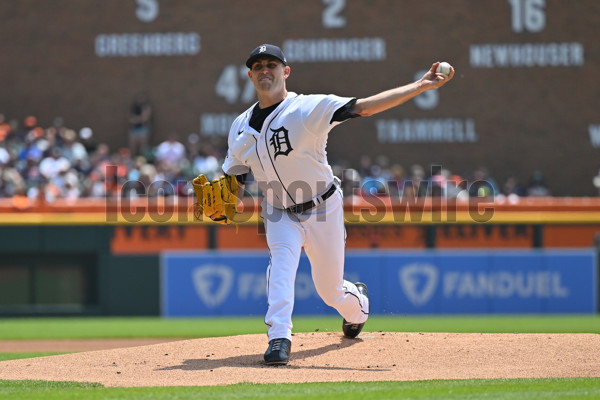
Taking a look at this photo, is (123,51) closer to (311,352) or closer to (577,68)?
(577,68)

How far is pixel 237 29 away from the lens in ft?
56.6

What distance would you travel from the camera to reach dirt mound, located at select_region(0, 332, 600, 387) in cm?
567

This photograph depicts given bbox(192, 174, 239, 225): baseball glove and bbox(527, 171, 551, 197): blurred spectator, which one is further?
bbox(527, 171, 551, 197): blurred spectator

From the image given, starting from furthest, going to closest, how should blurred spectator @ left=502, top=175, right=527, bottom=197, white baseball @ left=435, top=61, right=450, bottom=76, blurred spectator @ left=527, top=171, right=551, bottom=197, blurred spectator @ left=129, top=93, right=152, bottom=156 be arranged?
blurred spectator @ left=129, top=93, right=152, bottom=156 → blurred spectator @ left=527, top=171, right=551, bottom=197 → blurred spectator @ left=502, top=175, right=527, bottom=197 → white baseball @ left=435, top=61, right=450, bottom=76

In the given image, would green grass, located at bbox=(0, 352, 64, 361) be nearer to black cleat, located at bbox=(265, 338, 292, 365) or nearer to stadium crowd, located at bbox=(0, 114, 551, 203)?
black cleat, located at bbox=(265, 338, 292, 365)

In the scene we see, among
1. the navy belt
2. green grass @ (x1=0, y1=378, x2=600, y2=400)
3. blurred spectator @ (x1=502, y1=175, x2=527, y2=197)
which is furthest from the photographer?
blurred spectator @ (x1=502, y1=175, x2=527, y2=197)

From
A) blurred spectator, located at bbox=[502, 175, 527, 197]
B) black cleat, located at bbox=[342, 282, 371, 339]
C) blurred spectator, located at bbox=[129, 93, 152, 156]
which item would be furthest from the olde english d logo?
blurred spectator, located at bbox=[129, 93, 152, 156]

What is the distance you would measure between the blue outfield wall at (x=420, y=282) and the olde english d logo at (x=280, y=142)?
754cm

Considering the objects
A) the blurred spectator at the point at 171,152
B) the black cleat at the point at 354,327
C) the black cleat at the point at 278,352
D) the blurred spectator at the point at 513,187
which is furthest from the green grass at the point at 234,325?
the black cleat at the point at 278,352

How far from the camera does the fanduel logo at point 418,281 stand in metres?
13.7

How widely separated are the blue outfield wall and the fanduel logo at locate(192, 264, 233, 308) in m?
0.01

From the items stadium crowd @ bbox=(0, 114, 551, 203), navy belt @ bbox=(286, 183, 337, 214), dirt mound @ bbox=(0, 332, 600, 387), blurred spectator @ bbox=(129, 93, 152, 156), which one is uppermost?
blurred spectator @ bbox=(129, 93, 152, 156)

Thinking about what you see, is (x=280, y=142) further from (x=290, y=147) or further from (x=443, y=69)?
(x=443, y=69)

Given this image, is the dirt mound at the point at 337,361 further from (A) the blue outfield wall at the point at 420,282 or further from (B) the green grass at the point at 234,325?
(A) the blue outfield wall at the point at 420,282
